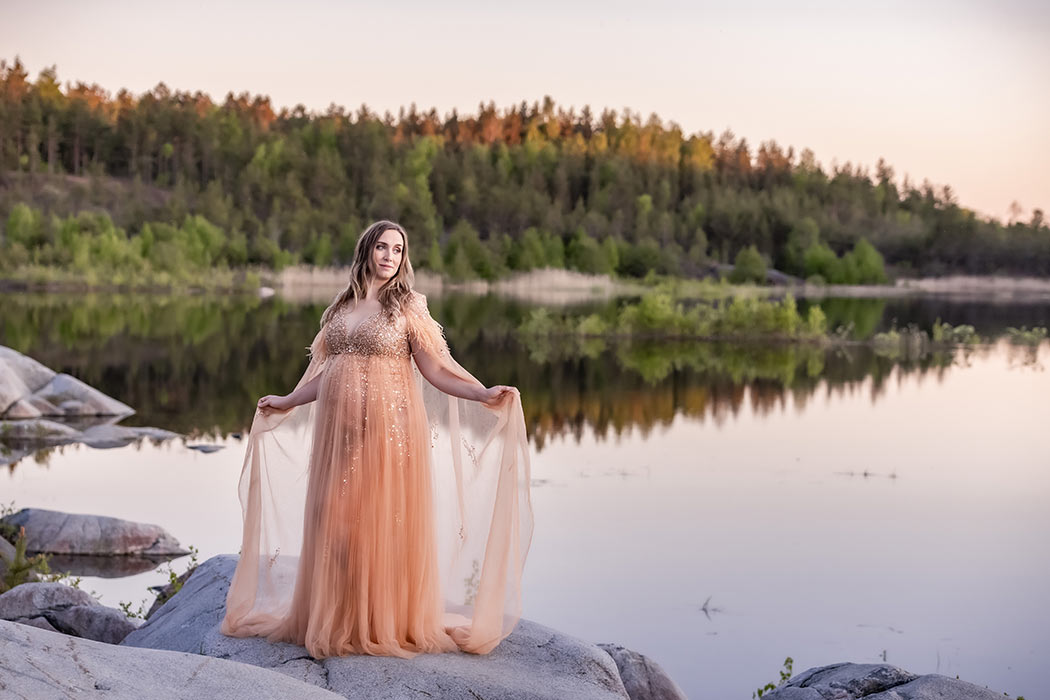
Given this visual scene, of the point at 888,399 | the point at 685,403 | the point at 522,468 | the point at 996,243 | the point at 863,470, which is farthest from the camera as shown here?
the point at 996,243

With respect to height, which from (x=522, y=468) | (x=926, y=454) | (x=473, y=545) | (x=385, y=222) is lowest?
(x=926, y=454)

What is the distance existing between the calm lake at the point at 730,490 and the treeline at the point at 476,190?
42.5 m

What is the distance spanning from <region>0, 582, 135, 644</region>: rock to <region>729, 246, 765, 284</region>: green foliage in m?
65.2

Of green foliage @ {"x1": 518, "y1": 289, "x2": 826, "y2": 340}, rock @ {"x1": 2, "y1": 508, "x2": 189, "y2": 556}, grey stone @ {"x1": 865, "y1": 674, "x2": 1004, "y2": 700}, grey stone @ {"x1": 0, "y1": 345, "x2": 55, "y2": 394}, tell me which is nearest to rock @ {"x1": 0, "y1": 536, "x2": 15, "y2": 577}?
rock @ {"x1": 2, "y1": 508, "x2": 189, "y2": 556}

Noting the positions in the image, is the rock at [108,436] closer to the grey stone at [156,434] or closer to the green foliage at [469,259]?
the grey stone at [156,434]

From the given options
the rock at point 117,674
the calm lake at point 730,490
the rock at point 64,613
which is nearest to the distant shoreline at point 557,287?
the calm lake at point 730,490

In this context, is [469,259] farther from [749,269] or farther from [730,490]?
[730,490]

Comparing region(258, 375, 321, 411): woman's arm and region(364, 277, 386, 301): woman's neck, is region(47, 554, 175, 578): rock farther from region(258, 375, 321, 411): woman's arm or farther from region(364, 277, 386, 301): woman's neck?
region(364, 277, 386, 301): woman's neck

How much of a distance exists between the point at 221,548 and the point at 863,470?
8735 mm

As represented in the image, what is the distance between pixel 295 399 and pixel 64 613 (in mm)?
2182

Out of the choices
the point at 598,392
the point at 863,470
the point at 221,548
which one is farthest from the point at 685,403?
the point at 221,548

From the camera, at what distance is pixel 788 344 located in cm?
3162

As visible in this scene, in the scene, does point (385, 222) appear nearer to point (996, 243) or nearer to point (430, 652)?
point (430, 652)

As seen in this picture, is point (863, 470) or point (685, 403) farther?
point (685, 403)
